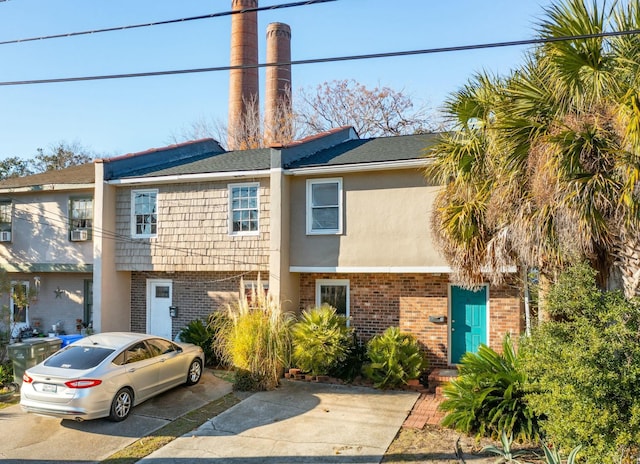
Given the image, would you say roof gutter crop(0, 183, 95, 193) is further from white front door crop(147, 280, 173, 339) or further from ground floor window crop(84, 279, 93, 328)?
white front door crop(147, 280, 173, 339)

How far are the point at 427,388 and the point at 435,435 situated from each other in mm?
3194

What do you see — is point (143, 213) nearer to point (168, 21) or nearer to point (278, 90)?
point (168, 21)

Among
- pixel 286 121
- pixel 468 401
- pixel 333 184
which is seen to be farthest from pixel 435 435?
pixel 286 121

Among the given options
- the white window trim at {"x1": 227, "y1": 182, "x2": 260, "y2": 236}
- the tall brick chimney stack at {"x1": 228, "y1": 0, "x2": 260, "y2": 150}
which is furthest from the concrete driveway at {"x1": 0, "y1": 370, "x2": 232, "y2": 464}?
the tall brick chimney stack at {"x1": 228, "y1": 0, "x2": 260, "y2": 150}

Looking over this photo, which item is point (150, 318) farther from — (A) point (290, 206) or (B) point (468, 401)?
(B) point (468, 401)

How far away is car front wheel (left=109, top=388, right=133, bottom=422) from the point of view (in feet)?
29.4

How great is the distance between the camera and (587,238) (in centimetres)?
705

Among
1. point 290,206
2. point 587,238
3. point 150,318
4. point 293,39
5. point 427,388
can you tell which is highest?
point 293,39

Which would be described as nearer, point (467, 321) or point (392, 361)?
point (392, 361)

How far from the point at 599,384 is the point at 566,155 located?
308 cm

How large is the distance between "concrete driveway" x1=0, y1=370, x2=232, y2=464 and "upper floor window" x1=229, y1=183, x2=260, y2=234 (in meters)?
4.57

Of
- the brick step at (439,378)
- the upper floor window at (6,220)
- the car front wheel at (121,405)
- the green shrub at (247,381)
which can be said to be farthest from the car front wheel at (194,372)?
the upper floor window at (6,220)

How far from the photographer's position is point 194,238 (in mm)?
13945

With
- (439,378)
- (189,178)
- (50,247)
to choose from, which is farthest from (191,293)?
(439,378)
